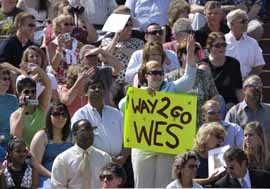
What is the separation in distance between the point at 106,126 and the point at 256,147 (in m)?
1.62

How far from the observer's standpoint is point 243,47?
59.4 feet

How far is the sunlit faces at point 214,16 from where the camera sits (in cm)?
1861

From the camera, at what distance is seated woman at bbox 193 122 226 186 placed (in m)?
14.5

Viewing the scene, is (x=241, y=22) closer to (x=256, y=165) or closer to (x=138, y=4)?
(x=138, y=4)

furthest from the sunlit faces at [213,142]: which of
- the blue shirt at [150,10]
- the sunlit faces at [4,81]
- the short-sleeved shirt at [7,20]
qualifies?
the short-sleeved shirt at [7,20]

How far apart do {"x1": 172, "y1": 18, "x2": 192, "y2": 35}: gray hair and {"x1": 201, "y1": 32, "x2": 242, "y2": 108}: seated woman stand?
0.59 meters

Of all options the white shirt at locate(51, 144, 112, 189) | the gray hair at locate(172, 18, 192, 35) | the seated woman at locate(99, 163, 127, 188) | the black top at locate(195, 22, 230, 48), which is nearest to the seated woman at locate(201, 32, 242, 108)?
the gray hair at locate(172, 18, 192, 35)

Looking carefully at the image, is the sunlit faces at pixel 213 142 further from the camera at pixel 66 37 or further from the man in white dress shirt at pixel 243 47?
the camera at pixel 66 37

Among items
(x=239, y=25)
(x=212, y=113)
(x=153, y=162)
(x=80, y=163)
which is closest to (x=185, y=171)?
(x=80, y=163)

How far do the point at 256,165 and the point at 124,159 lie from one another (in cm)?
146

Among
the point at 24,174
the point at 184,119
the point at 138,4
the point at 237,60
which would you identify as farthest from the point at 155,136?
the point at 138,4

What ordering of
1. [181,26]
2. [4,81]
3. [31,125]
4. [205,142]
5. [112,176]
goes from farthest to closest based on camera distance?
1. [181,26]
2. [4,81]
3. [31,125]
4. [205,142]
5. [112,176]

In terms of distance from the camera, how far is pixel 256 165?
14695 millimetres

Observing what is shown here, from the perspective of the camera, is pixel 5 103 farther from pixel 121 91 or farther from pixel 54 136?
pixel 121 91
